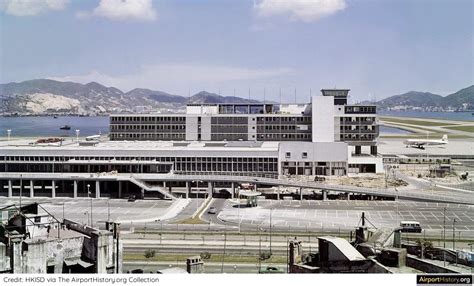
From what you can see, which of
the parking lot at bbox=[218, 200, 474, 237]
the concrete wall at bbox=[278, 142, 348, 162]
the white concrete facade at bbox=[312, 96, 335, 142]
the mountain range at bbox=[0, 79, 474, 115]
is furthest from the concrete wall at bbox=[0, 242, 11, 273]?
the mountain range at bbox=[0, 79, 474, 115]

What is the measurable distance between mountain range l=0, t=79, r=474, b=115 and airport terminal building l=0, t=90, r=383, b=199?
96119 millimetres

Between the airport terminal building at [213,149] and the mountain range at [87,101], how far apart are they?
96.1 metres

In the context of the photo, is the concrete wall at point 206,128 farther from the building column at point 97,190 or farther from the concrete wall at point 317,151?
the building column at point 97,190

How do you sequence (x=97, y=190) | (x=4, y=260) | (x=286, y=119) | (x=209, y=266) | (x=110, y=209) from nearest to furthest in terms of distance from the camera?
1. (x=4, y=260)
2. (x=209, y=266)
3. (x=110, y=209)
4. (x=97, y=190)
5. (x=286, y=119)

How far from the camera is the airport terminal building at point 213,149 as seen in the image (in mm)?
30703

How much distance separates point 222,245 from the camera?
18938 mm

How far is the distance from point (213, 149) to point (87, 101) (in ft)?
528

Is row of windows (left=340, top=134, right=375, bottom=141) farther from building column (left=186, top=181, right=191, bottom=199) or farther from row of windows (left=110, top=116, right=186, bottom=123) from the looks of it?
building column (left=186, top=181, right=191, bottom=199)

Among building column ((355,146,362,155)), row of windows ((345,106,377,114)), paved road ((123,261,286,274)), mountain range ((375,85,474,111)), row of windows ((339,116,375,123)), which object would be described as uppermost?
mountain range ((375,85,474,111))

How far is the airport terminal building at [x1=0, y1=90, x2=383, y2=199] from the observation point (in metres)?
30.7

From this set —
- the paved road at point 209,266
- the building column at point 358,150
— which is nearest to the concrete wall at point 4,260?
the paved road at point 209,266

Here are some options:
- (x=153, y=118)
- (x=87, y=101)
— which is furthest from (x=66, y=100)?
(x=153, y=118)

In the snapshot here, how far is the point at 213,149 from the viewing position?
31469 mm

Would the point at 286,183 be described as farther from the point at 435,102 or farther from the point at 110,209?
the point at 435,102
